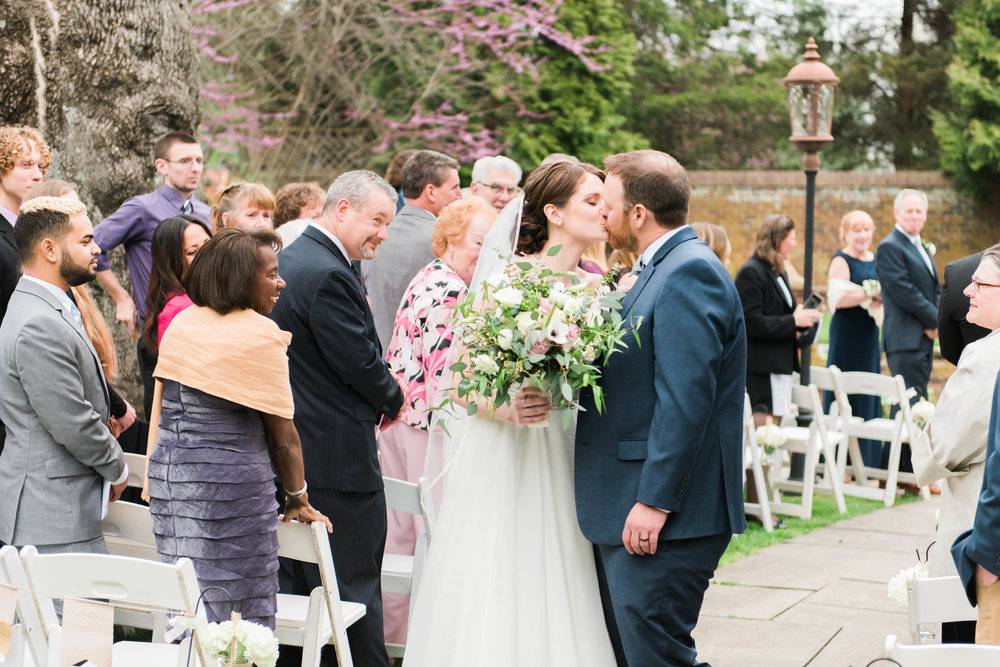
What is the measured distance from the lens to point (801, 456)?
8773 millimetres

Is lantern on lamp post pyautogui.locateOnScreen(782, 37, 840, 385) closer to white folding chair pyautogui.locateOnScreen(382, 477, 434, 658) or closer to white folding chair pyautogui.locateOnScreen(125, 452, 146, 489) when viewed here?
white folding chair pyautogui.locateOnScreen(382, 477, 434, 658)

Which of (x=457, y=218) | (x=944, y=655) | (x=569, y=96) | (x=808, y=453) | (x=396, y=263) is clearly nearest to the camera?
(x=944, y=655)

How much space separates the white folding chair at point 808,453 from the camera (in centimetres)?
793

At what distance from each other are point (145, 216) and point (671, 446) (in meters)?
3.53

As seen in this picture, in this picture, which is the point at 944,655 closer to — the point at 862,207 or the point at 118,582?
the point at 118,582

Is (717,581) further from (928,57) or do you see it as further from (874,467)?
(928,57)

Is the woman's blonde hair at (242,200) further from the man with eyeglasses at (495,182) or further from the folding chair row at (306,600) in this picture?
the folding chair row at (306,600)

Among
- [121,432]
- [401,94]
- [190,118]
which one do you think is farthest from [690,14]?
[121,432]

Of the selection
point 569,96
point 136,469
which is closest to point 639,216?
point 136,469

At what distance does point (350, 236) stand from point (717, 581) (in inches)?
132

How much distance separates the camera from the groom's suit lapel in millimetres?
3637

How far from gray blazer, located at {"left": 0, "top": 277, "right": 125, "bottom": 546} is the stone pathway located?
112 inches

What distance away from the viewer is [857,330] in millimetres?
9570

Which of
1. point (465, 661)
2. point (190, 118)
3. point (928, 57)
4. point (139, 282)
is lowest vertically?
point (465, 661)
